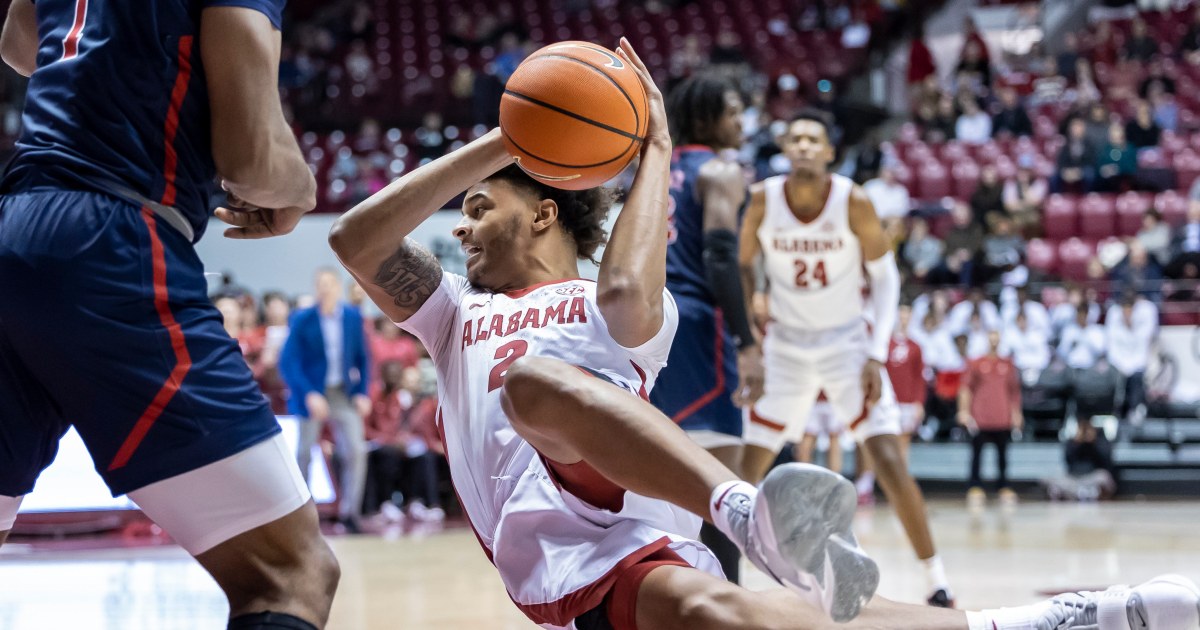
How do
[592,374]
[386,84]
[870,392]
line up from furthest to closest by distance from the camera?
[386,84]
[870,392]
[592,374]

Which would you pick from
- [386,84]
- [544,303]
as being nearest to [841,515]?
[544,303]

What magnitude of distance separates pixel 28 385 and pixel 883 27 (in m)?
18.2

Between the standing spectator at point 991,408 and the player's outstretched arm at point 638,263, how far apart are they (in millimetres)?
9467

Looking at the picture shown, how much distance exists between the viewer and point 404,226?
9.52ft

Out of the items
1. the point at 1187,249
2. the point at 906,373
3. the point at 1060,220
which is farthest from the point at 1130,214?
the point at 906,373

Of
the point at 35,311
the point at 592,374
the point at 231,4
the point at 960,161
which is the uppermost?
the point at 231,4

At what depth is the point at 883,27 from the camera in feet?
63.0

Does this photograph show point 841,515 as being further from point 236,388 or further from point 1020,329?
point 1020,329

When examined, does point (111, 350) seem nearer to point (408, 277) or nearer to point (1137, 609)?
point (408, 277)

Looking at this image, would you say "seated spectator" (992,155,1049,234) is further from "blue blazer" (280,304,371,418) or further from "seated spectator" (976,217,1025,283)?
"blue blazer" (280,304,371,418)

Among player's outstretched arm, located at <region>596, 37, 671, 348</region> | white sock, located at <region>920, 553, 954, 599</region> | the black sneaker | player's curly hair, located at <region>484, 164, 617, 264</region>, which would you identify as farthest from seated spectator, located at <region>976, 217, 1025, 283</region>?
player's outstretched arm, located at <region>596, 37, 671, 348</region>

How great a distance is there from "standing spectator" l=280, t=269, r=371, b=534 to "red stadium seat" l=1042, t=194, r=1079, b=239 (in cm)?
862

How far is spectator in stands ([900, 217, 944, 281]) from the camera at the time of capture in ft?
45.7

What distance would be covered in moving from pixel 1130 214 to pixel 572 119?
42.6 feet
